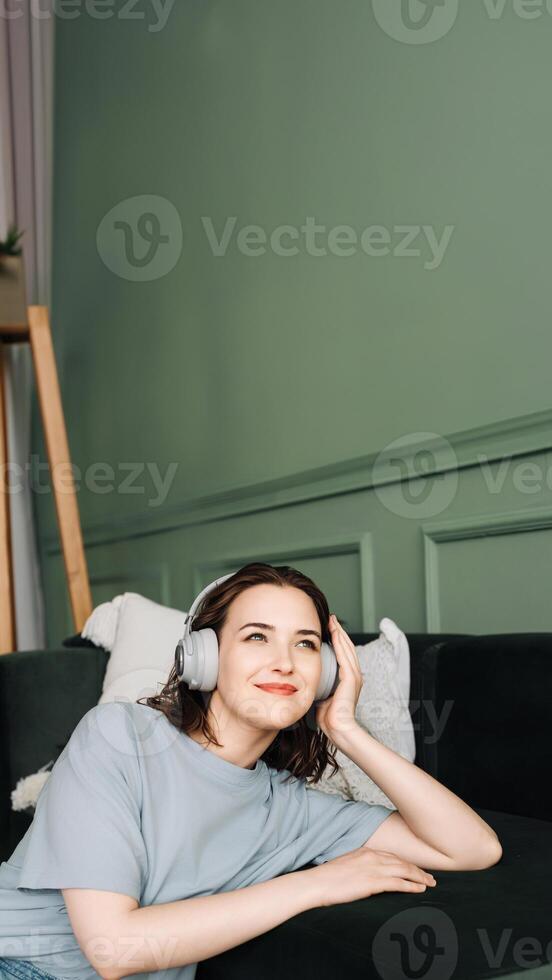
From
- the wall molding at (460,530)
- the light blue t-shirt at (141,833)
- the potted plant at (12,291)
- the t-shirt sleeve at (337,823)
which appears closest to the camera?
the light blue t-shirt at (141,833)

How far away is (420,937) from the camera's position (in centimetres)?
111

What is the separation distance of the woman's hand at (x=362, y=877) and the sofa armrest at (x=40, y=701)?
117cm

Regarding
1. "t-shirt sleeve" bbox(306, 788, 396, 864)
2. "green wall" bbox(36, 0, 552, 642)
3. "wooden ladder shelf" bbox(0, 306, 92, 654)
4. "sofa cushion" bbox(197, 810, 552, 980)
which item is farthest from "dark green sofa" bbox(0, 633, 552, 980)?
"wooden ladder shelf" bbox(0, 306, 92, 654)

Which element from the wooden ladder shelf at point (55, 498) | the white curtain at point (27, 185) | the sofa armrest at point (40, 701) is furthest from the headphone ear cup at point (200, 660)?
the white curtain at point (27, 185)

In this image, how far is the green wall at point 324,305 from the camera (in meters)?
2.27

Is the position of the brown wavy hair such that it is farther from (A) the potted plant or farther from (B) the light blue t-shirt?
(A) the potted plant

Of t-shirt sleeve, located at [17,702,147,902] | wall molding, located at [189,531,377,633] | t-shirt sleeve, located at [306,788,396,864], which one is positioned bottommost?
t-shirt sleeve, located at [306,788,396,864]

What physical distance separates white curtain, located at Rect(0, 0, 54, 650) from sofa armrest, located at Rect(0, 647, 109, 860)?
1.93 meters

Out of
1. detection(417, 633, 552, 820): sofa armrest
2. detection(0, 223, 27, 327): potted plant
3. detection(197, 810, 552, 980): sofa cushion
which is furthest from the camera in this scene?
detection(0, 223, 27, 327): potted plant

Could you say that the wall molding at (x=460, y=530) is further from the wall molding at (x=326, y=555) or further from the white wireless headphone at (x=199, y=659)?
the white wireless headphone at (x=199, y=659)

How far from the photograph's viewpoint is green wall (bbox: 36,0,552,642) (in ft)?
7.45

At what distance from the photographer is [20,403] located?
4.44 meters

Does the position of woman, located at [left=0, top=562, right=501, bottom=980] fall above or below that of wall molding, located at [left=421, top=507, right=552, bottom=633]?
below

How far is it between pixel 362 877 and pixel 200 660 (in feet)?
1.07
